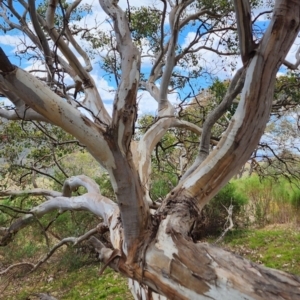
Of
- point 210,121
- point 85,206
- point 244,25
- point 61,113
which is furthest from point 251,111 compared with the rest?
point 85,206

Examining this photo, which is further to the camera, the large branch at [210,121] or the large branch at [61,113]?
the large branch at [210,121]

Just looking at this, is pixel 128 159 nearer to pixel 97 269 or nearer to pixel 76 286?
pixel 76 286

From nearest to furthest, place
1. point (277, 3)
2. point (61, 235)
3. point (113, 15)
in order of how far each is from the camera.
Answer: point (277, 3) → point (113, 15) → point (61, 235)

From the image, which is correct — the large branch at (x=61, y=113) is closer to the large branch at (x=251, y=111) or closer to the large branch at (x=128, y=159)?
the large branch at (x=128, y=159)

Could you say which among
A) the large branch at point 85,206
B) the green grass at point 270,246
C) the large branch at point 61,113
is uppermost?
the large branch at point 61,113

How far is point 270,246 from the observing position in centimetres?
693

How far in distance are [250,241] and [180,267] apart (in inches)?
230

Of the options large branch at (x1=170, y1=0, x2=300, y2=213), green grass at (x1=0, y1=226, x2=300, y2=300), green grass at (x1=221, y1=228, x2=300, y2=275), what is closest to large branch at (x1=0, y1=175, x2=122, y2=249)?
large branch at (x1=170, y1=0, x2=300, y2=213)

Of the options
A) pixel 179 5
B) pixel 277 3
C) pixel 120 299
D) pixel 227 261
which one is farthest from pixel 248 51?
pixel 120 299

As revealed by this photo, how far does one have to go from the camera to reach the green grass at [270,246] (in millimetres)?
6078

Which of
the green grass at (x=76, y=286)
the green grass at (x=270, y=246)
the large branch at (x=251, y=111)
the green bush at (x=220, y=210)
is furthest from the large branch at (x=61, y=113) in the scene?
the green bush at (x=220, y=210)

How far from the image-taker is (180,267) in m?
1.90

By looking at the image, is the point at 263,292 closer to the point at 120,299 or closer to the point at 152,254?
the point at 152,254

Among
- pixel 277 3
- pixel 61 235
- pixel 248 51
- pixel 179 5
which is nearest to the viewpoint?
pixel 277 3
